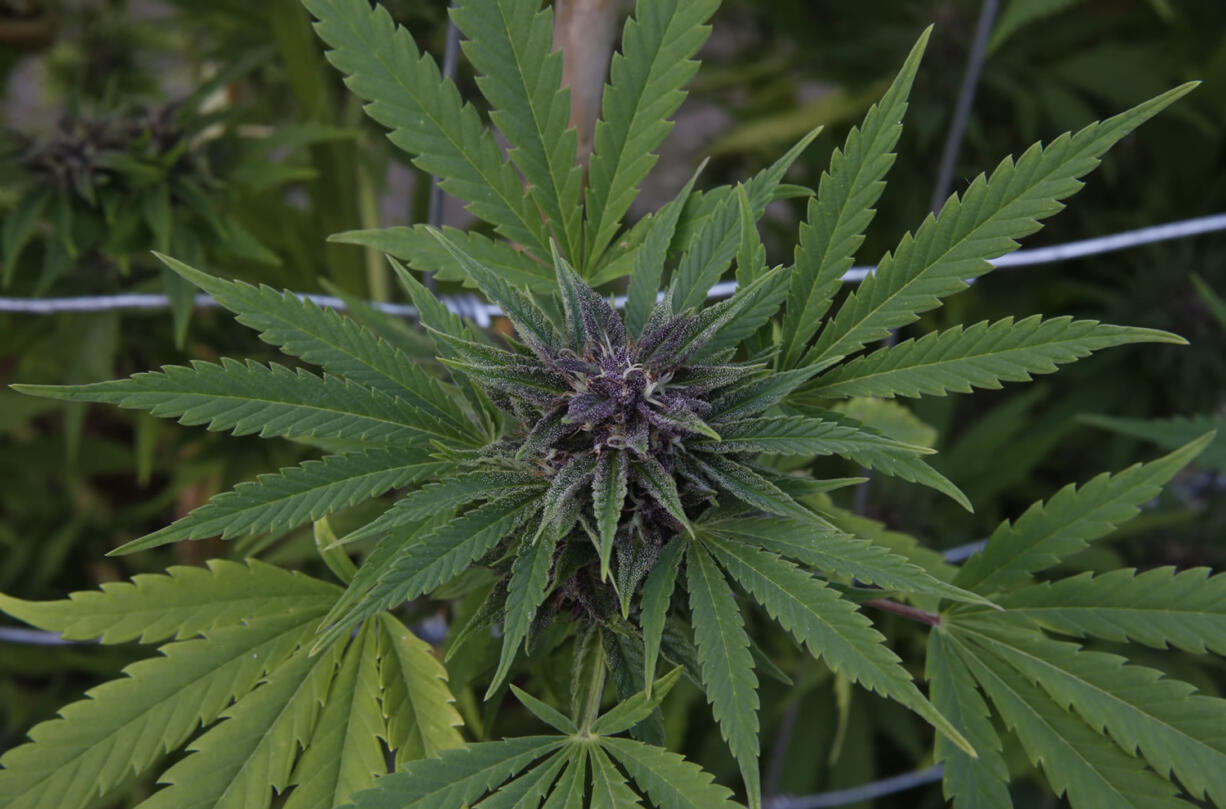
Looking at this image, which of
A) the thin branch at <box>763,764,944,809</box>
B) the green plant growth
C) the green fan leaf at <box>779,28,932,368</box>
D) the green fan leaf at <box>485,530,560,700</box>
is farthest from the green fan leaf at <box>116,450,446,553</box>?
the thin branch at <box>763,764,944,809</box>

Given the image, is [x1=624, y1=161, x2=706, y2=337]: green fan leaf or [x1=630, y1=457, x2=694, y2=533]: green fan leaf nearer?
[x1=630, y1=457, x2=694, y2=533]: green fan leaf

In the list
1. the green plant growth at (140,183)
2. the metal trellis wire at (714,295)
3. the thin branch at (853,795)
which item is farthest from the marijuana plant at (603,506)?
the thin branch at (853,795)

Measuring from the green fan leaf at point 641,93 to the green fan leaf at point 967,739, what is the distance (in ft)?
1.32

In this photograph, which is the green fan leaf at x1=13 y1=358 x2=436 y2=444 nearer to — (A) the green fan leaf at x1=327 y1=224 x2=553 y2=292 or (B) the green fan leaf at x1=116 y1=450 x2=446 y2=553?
(B) the green fan leaf at x1=116 y1=450 x2=446 y2=553

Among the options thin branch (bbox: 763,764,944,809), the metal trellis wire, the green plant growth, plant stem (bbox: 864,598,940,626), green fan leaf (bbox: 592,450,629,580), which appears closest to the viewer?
green fan leaf (bbox: 592,450,629,580)

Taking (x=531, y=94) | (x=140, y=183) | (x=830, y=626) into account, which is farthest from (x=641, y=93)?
(x=140, y=183)

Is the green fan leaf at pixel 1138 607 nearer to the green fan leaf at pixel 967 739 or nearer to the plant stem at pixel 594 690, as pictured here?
the green fan leaf at pixel 967 739

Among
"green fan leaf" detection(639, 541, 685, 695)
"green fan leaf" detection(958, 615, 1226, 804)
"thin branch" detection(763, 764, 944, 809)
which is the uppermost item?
"green fan leaf" detection(639, 541, 685, 695)

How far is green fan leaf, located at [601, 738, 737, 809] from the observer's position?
65 centimetres

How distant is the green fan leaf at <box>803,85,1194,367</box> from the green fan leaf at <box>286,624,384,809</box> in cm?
44

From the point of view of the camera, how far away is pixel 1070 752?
759mm

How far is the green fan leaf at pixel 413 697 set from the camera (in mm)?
757

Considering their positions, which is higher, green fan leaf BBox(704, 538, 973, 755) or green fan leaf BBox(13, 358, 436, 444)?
green fan leaf BBox(13, 358, 436, 444)

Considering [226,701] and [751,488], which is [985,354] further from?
[226,701]
